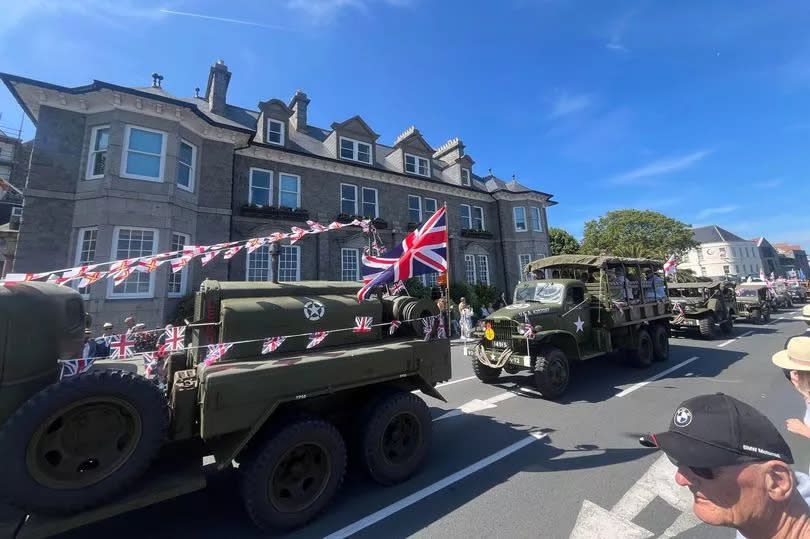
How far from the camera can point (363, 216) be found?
59.9 feet

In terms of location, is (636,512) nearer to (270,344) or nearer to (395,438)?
(395,438)

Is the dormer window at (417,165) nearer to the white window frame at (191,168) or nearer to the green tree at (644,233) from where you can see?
the white window frame at (191,168)

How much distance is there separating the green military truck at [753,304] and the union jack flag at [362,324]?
23.2 metres

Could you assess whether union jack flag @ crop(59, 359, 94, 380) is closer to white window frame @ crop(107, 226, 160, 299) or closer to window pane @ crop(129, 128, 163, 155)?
white window frame @ crop(107, 226, 160, 299)

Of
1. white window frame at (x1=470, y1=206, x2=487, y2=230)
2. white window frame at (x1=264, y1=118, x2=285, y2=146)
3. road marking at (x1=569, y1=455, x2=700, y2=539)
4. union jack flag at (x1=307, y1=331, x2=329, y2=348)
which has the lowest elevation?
road marking at (x1=569, y1=455, x2=700, y2=539)

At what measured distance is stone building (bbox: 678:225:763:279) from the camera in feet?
196

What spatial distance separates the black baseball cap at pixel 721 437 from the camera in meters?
1.28

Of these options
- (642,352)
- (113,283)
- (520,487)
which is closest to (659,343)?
(642,352)

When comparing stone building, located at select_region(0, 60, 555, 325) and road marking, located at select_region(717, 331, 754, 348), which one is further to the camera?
road marking, located at select_region(717, 331, 754, 348)

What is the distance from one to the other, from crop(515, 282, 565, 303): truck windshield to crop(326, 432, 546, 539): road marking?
12.1 feet

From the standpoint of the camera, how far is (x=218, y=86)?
16297 millimetres

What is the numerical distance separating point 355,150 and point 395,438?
58.7ft

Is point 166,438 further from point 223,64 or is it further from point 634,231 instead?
point 634,231

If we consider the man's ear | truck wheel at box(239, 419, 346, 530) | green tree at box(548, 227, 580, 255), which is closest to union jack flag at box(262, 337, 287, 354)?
truck wheel at box(239, 419, 346, 530)
